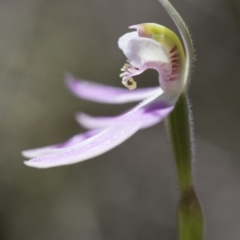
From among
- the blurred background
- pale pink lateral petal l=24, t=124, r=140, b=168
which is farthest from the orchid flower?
the blurred background

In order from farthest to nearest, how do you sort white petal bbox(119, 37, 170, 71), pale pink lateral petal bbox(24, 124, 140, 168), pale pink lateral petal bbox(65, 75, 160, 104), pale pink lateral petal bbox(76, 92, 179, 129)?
pale pink lateral petal bbox(65, 75, 160, 104) → white petal bbox(119, 37, 170, 71) → pale pink lateral petal bbox(76, 92, 179, 129) → pale pink lateral petal bbox(24, 124, 140, 168)

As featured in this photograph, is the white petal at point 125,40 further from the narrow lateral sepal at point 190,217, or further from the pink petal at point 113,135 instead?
the narrow lateral sepal at point 190,217

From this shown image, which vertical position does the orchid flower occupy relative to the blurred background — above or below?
above

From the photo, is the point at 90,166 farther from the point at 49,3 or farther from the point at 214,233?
the point at 49,3

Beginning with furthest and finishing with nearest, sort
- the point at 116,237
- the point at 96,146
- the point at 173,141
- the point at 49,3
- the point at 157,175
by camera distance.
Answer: the point at 49,3, the point at 157,175, the point at 116,237, the point at 173,141, the point at 96,146

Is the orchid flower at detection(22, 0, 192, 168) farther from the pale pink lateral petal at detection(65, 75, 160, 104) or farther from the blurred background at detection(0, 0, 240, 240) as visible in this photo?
the blurred background at detection(0, 0, 240, 240)

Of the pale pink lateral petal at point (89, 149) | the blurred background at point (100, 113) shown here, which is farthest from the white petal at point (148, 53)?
the blurred background at point (100, 113)

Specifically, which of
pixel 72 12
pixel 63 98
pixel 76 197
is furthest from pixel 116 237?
pixel 72 12
